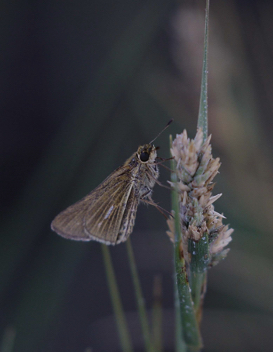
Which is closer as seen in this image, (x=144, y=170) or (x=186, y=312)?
(x=186, y=312)

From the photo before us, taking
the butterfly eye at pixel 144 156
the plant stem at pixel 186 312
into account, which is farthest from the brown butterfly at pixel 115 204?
the plant stem at pixel 186 312

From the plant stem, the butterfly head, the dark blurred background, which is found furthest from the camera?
the dark blurred background

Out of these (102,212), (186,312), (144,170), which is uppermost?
(144,170)

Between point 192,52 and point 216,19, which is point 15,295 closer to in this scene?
point 192,52

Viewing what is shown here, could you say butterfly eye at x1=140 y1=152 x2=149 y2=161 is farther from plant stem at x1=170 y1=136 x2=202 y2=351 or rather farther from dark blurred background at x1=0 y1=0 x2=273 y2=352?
plant stem at x1=170 y1=136 x2=202 y2=351

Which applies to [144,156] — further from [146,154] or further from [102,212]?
[102,212]

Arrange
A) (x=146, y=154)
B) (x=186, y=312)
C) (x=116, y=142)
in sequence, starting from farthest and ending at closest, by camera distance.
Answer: (x=116, y=142) < (x=146, y=154) < (x=186, y=312)

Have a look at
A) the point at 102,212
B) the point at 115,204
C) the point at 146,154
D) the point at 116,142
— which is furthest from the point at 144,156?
the point at 116,142

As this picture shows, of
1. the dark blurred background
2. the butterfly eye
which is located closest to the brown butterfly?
the butterfly eye
